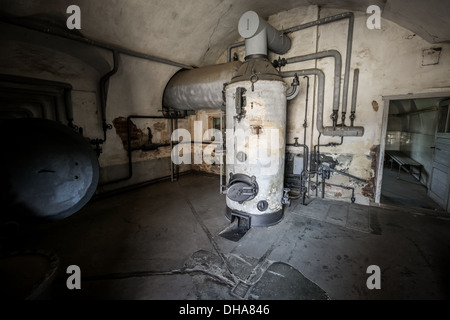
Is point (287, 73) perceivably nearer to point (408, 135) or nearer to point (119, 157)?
point (119, 157)

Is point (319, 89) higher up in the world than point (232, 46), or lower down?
lower down

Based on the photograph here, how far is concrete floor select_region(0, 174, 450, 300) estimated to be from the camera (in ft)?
6.81

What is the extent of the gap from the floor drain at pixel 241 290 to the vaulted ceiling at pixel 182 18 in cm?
363

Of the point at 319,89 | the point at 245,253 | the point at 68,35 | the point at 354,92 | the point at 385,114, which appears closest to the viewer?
the point at 245,253

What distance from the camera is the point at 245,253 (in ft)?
8.78

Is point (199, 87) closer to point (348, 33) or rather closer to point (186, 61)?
point (186, 61)

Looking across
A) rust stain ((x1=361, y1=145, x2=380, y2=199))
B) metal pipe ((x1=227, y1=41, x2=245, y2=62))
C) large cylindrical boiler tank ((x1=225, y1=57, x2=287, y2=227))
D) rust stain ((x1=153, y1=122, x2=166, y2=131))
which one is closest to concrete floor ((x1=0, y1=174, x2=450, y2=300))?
rust stain ((x1=361, y1=145, x2=380, y2=199))

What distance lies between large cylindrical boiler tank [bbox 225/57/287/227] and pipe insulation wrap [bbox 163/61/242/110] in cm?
77

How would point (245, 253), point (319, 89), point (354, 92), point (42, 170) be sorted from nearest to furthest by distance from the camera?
point (42, 170) → point (245, 253) → point (354, 92) → point (319, 89)

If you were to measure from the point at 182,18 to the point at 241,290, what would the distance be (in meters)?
4.43

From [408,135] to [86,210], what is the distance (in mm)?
11202

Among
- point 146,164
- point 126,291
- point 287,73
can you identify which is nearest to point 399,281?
point 126,291

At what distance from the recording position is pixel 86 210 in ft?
12.9

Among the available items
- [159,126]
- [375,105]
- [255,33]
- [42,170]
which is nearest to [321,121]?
[375,105]
